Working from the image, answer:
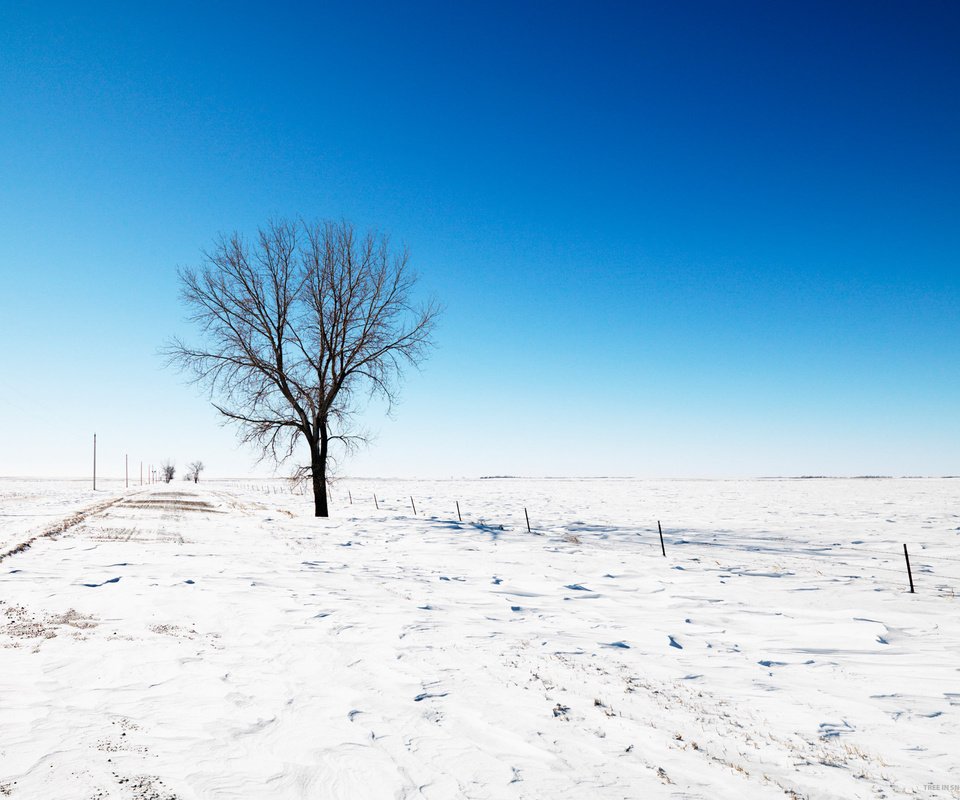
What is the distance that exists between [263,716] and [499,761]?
1.91 meters

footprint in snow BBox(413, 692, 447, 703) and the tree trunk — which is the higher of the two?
the tree trunk

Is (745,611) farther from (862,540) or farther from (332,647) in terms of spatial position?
(862,540)

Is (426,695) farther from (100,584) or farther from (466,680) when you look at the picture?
(100,584)

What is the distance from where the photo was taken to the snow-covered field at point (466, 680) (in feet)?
11.3

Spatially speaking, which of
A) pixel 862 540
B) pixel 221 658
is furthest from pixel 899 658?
pixel 862 540

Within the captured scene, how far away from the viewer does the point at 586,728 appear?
4.13 metres

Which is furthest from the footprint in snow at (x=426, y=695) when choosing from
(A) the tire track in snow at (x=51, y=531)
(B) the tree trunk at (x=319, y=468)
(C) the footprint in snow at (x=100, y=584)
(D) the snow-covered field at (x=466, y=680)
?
(B) the tree trunk at (x=319, y=468)

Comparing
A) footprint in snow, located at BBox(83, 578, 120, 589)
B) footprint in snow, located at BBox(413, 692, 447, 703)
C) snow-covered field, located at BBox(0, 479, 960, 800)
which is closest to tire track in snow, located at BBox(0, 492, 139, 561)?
snow-covered field, located at BBox(0, 479, 960, 800)

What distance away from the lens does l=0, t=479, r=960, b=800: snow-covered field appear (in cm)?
345

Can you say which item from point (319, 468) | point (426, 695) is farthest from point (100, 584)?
point (319, 468)

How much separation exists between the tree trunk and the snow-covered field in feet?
32.6

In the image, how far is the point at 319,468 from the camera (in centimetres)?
2153

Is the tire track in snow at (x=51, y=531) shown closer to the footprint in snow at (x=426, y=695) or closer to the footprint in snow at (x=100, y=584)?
the footprint in snow at (x=100, y=584)

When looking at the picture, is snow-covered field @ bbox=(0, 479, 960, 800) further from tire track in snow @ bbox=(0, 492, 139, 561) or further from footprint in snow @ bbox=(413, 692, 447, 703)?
tire track in snow @ bbox=(0, 492, 139, 561)
